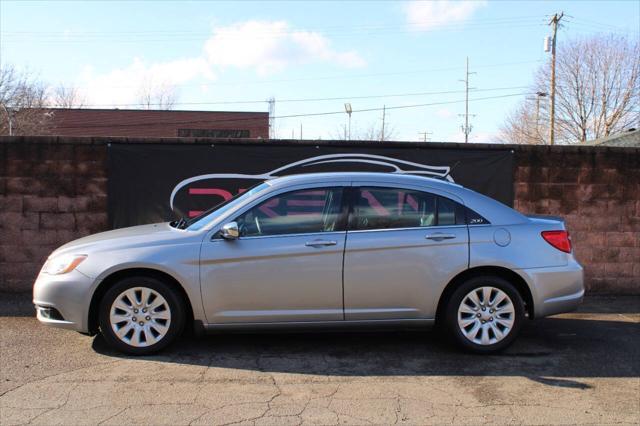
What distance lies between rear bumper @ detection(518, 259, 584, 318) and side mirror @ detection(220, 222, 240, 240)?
101 inches

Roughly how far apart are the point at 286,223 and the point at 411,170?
316 cm

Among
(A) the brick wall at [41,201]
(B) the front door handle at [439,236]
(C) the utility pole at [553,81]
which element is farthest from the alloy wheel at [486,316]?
(C) the utility pole at [553,81]

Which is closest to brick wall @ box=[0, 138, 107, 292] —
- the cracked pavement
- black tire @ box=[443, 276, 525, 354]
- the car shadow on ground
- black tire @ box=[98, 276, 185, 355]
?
the cracked pavement

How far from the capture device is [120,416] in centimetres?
375

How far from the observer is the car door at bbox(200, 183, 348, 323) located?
Answer: 486cm

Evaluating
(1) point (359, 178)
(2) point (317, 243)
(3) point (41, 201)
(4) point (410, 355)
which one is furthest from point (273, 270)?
(3) point (41, 201)

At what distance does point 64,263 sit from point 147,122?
1433 inches

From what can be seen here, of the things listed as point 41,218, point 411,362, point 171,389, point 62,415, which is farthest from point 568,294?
point 41,218

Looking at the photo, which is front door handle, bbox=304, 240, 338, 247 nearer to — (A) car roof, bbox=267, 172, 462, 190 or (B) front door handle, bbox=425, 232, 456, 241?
(A) car roof, bbox=267, 172, 462, 190

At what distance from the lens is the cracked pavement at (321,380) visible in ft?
12.6

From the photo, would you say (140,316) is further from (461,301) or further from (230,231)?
(461,301)

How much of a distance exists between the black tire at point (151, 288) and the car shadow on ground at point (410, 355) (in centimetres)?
10

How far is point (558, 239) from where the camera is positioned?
521 centimetres

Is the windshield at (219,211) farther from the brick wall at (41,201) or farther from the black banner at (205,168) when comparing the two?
the brick wall at (41,201)
